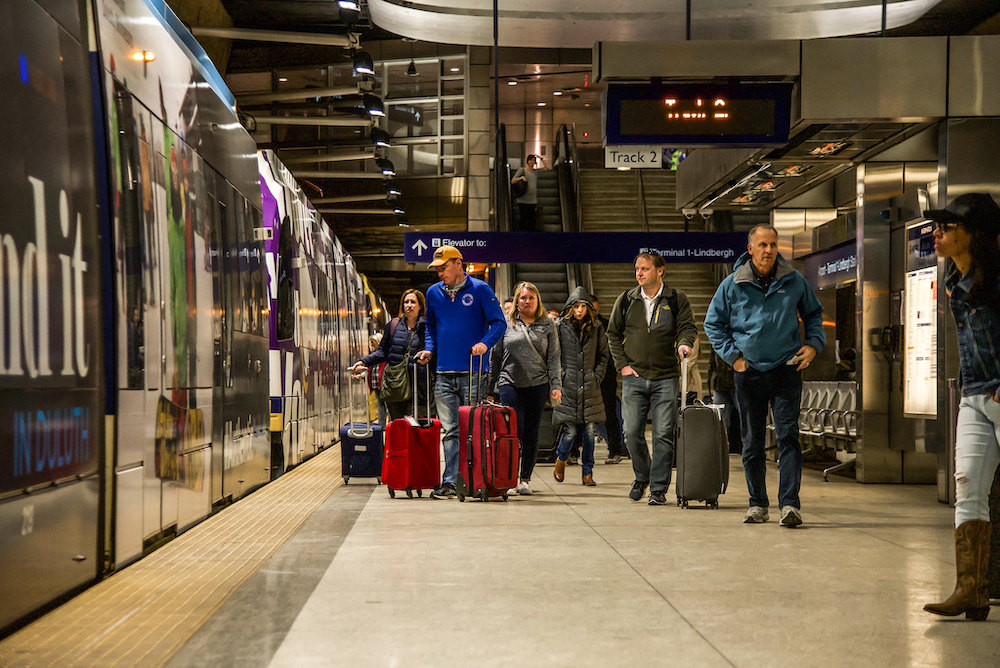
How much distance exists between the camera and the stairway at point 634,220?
2344cm

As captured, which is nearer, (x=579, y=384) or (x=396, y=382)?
(x=579, y=384)

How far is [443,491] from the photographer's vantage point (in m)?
8.98

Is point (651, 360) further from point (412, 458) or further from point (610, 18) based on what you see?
point (610, 18)

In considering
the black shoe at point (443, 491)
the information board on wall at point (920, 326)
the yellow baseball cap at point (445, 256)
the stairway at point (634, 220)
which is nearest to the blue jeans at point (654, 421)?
the black shoe at point (443, 491)

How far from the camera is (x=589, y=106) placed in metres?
41.5

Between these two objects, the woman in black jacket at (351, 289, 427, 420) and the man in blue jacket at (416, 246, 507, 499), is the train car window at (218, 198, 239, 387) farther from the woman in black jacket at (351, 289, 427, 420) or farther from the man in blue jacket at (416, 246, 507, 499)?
the woman in black jacket at (351, 289, 427, 420)

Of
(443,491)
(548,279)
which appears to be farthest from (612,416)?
(548,279)

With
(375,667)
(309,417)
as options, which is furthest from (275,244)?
(375,667)

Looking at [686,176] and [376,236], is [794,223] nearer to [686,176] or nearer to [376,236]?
[686,176]

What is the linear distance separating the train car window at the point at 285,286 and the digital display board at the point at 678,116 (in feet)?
10.4

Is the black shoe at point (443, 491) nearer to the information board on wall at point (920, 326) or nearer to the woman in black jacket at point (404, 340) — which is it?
the woman in black jacket at point (404, 340)

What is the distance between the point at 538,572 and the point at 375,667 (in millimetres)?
1841

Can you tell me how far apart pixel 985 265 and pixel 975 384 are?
47cm

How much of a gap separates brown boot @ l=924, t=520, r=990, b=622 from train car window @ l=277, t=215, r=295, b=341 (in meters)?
6.95
